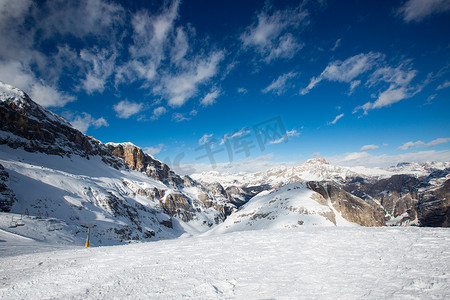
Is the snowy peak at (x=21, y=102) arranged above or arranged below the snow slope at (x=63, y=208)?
above

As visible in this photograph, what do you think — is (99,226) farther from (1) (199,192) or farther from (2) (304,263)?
(1) (199,192)

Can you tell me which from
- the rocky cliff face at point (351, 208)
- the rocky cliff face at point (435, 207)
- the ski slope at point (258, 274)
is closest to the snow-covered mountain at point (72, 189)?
the ski slope at point (258, 274)

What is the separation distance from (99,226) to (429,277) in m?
62.9

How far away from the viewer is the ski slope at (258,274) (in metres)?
4.11

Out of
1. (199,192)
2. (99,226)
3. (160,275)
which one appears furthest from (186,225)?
(160,275)

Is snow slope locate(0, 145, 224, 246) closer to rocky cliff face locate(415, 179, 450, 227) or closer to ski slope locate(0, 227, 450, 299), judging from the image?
ski slope locate(0, 227, 450, 299)

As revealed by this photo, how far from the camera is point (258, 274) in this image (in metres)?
5.31

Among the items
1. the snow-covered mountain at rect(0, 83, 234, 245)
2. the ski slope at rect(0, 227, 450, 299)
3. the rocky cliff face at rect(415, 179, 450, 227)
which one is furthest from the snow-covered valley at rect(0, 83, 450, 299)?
the rocky cliff face at rect(415, 179, 450, 227)

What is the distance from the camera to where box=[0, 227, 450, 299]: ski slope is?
411 centimetres

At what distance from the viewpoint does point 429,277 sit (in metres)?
4.40

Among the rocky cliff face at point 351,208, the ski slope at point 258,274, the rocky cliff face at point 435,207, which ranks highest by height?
the ski slope at point 258,274

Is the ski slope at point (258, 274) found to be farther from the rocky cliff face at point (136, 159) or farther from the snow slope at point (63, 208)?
the rocky cliff face at point (136, 159)

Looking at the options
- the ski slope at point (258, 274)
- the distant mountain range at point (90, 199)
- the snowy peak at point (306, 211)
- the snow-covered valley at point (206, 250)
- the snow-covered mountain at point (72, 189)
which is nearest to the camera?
the ski slope at point (258, 274)

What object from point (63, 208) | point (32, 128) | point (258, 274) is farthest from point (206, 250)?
point (32, 128)
